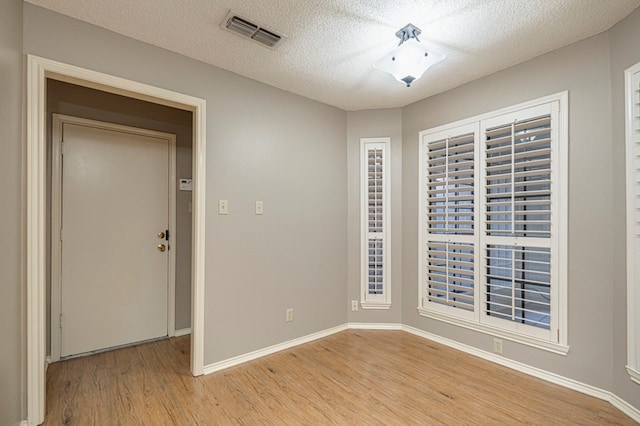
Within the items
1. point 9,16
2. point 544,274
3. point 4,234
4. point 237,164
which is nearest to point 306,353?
point 237,164

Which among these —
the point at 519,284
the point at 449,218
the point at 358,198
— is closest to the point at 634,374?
the point at 519,284

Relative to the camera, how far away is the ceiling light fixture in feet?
6.73

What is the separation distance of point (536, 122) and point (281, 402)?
2.85 metres

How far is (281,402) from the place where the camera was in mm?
2150

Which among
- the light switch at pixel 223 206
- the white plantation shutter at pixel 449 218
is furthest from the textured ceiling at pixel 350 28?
the light switch at pixel 223 206

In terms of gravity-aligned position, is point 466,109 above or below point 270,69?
below

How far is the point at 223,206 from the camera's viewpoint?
2670mm

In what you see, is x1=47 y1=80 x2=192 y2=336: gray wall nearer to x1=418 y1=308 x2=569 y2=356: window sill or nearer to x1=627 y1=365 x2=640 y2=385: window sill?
x1=418 y1=308 x2=569 y2=356: window sill

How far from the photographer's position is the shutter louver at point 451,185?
2.92m

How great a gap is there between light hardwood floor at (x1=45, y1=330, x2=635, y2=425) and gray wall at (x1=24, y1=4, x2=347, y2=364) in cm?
39

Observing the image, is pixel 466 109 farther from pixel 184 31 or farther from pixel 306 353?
pixel 306 353

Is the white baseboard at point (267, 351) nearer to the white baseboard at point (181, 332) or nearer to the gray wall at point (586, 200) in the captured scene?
the white baseboard at point (181, 332)

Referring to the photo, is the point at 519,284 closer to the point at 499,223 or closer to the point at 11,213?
the point at 499,223

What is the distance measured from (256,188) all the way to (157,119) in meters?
1.36
